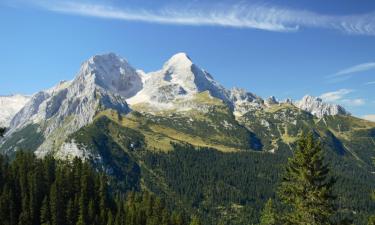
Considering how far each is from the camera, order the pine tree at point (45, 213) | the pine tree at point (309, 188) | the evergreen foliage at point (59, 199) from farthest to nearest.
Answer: the evergreen foliage at point (59, 199)
the pine tree at point (45, 213)
the pine tree at point (309, 188)

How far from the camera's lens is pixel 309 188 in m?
46.2

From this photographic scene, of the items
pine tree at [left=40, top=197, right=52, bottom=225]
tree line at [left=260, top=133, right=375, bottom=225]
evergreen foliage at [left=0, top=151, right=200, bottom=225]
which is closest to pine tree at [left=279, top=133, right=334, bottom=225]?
tree line at [left=260, top=133, right=375, bottom=225]

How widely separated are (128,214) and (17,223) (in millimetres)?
33277

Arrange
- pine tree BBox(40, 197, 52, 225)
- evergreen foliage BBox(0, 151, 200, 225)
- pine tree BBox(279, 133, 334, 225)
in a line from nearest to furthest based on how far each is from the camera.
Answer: pine tree BBox(279, 133, 334, 225) → pine tree BBox(40, 197, 52, 225) → evergreen foliage BBox(0, 151, 200, 225)

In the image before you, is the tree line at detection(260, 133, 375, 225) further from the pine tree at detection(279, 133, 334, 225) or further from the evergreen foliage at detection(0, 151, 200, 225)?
the evergreen foliage at detection(0, 151, 200, 225)

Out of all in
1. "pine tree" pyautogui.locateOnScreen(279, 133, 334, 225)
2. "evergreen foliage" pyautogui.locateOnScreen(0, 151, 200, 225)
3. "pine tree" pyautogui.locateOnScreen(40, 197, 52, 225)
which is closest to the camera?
"pine tree" pyautogui.locateOnScreen(279, 133, 334, 225)

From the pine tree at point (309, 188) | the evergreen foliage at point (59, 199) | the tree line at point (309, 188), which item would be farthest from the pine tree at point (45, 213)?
the pine tree at point (309, 188)

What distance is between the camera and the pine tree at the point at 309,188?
148 ft

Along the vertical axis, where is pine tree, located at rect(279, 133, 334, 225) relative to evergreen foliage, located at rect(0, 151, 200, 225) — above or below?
above

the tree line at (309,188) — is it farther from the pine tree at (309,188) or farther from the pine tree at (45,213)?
the pine tree at (45,213)

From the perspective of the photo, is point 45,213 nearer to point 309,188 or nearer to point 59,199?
point 59,199

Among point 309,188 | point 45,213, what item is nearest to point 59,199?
point 45,213

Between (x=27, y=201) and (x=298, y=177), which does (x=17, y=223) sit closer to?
(x=27, y=201)

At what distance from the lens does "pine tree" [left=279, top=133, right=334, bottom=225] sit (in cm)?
4525
